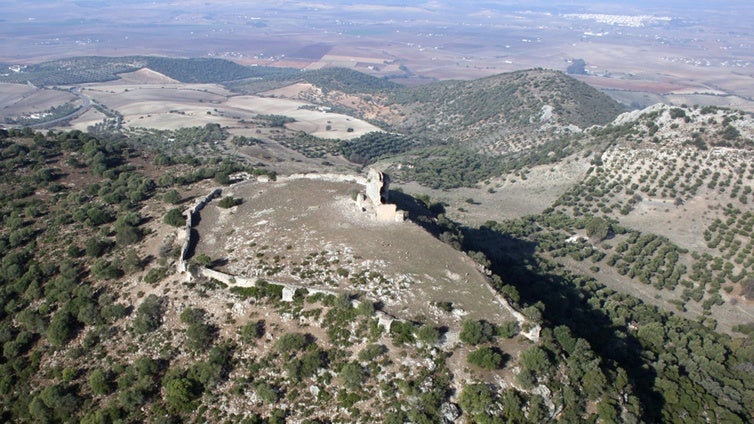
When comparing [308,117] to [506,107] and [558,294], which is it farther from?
[558,294]

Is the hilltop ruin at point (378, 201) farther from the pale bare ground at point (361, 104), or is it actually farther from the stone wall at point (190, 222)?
the pale bare ground at point (361, 104)

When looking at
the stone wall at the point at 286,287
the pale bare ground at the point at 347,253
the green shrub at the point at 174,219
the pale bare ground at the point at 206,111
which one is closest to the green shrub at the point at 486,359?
the pale bare ground at the point at 347,253

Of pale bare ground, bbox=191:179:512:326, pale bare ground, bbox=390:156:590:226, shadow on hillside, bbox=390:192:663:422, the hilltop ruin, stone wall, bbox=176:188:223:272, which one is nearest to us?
pale bare ground, bbox=191:179:512:326

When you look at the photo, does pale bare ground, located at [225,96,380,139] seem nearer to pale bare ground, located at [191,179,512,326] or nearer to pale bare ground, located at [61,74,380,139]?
pale bare ground, located at [61,74,380,139]

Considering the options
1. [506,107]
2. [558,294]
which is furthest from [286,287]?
[506,107]

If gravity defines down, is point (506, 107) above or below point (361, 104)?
above

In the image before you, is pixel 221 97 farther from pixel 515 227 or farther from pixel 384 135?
pixel 515 227

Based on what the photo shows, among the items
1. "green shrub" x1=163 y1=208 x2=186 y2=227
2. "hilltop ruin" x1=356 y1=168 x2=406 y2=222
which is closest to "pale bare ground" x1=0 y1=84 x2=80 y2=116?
"green shrub" x1=163 y1=208 x2=186 y2=227
